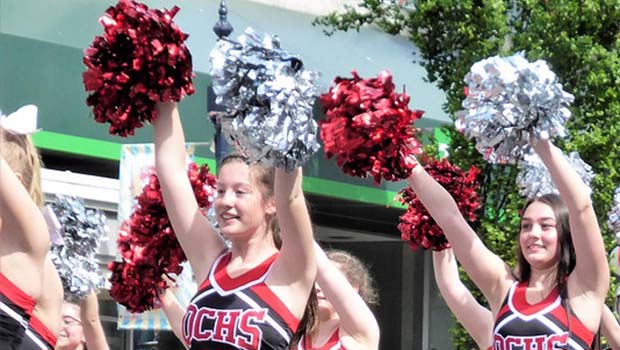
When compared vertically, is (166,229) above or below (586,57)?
below

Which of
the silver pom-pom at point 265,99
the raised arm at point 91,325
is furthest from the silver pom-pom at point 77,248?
the silver pom-pom at point 265,99

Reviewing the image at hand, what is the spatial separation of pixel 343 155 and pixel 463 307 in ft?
5.25

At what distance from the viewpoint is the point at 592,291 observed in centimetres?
519

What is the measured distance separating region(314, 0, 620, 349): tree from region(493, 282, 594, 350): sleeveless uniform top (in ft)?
16.3

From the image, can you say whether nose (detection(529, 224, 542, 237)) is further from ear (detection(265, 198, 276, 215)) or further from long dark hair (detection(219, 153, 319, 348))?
ear (detection(265, 198, 276, 215))

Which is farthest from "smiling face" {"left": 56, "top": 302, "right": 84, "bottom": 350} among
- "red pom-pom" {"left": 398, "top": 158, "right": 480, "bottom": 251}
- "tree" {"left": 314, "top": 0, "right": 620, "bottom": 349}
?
"tree" {"left": 314, "top": 0, "right": 620, "bottom": 349}

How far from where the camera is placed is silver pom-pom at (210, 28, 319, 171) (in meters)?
3.99

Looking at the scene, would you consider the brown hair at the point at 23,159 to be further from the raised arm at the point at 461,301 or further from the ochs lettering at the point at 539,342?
the raised arm at the point at 461,301

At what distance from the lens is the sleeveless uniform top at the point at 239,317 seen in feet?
14.0

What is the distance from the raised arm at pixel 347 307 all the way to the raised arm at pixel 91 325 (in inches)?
37.7

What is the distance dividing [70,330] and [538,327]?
239 centimetres

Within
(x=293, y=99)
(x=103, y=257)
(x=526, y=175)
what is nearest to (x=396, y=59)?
(x=103, y=257)

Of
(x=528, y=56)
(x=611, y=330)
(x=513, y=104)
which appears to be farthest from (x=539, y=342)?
(x=528, y=56)

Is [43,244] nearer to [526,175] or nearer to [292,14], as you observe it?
[526,175]
